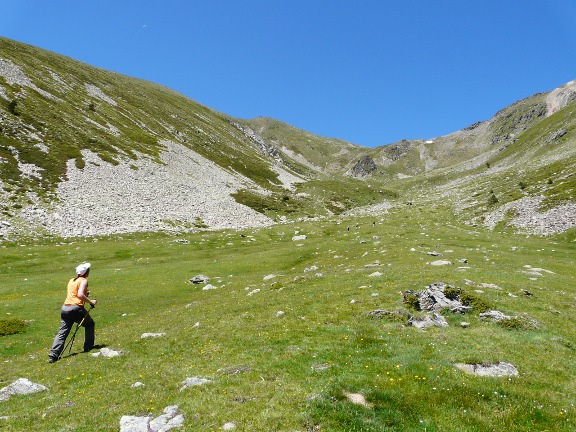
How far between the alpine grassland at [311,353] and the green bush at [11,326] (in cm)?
30

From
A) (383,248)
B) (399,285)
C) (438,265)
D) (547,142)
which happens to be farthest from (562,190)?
(547,142)

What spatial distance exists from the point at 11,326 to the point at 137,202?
2692 inches

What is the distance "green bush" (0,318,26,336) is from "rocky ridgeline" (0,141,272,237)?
47262 mm

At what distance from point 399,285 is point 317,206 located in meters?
116

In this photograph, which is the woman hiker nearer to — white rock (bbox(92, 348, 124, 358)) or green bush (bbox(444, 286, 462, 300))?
white rock (bbox(92, 348, 124, 358))

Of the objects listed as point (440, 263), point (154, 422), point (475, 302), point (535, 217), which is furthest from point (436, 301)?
point (535, 217)

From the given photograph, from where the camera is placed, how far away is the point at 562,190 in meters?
83.9

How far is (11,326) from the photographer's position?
2909 cm

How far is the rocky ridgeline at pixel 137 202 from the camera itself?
77.8 m

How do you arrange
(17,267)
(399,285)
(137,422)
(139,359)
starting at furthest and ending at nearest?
(17,267), (399,285), (139,359), (137,422)

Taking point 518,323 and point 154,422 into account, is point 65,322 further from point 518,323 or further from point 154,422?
point 518,323

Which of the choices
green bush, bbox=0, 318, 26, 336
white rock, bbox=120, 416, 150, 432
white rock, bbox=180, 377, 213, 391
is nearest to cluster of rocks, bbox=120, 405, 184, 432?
white rock, bbox=120, 416, 150, 432

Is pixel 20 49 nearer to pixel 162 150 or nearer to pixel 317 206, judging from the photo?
pixel 162 150

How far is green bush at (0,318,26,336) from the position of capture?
92.6 feet
